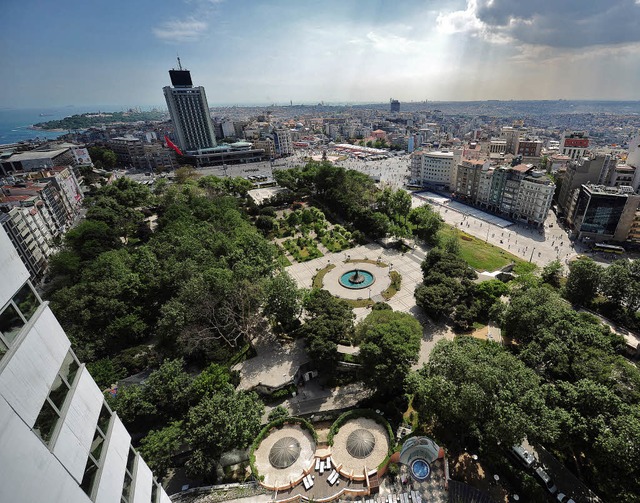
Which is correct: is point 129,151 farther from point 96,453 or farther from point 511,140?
point 511,140

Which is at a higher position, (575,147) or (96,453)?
(96,453)

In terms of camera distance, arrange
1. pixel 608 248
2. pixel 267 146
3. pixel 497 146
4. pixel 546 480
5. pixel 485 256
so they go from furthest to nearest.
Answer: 1. pixel 267 146
2. pixel 497 146
3. pixel 608 248
4. pixel 485 256
5. pixel 546 480

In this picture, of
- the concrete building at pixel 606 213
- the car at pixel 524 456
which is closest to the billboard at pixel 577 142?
the concrete building at pixel 606 213

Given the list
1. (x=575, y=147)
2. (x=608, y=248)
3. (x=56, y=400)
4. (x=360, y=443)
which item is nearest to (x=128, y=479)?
(x=56, y=400)

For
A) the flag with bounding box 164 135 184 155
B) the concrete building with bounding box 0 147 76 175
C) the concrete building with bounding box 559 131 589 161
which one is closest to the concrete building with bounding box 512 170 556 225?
the concrete building with bounding box 559 131 589 161

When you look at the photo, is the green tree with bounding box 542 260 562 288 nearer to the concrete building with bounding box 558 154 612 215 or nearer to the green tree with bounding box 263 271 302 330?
the concrete building with bounding box 558 154 612 215

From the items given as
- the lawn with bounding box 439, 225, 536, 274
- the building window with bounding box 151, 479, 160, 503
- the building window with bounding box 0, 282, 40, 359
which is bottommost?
the lawn with bounding box 439, 225, 536, 274
